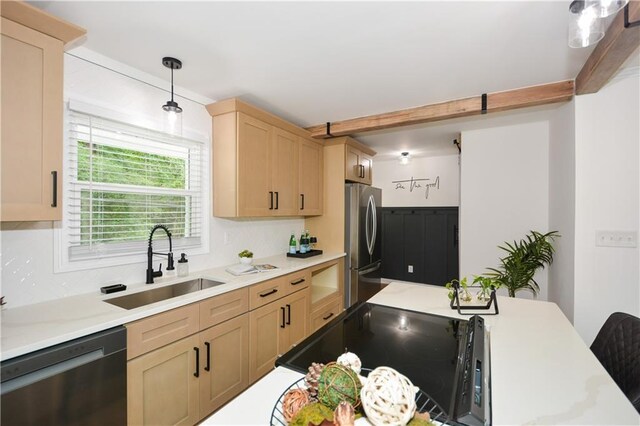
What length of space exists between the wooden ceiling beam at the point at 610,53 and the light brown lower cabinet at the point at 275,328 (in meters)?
2.67

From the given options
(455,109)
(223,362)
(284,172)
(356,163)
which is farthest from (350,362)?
(356,163)

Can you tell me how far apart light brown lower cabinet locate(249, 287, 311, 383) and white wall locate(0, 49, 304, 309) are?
0.68 m

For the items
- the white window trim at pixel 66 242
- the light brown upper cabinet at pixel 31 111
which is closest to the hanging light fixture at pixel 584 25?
the light brown upper cabinet at pixel 31 111

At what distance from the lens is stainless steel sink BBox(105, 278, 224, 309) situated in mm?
1800

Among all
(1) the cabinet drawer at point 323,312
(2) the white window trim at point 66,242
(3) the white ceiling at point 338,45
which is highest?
(3) the white ceiling at point 338,45

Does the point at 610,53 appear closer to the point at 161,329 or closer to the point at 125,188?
the point at 161,329

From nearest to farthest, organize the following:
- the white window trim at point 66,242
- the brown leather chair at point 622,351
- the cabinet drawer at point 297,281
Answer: the brown leather chair at point 622,351 → the white window trim at point 66,242 → the cabinet drawer at point 297,281

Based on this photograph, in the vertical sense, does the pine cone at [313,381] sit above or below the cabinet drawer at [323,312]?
above

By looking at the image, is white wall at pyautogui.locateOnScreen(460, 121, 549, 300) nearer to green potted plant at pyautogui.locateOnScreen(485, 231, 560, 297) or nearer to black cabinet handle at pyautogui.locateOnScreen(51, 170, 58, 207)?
green potted plant at pyautogui.locateOnScreen(485, 231, 560, 297)

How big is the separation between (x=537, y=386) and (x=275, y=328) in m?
1.92

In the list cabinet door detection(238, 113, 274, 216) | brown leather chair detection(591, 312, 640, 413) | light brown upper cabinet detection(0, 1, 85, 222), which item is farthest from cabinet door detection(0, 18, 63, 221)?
brown leather chair detection(591, 312, 640, 413)

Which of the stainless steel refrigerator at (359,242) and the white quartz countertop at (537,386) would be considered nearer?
the white quartz countertop at (537,386)

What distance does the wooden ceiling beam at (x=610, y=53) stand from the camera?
4.50 feet

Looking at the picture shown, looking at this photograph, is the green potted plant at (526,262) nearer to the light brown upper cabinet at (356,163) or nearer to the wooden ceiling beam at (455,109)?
the wooden ceiling beam at (455,109)
